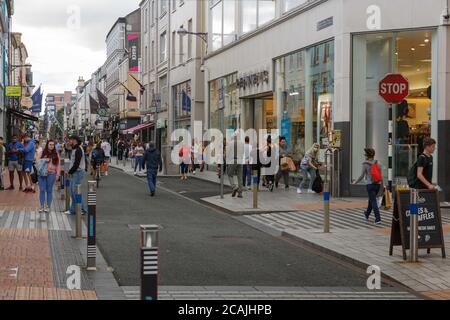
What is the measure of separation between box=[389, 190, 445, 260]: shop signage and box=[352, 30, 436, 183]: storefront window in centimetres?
954

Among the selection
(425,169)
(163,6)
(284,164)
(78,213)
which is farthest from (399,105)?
(163,6)

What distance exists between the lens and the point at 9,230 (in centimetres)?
1292

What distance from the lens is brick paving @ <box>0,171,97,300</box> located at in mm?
7691

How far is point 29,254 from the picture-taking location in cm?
1032

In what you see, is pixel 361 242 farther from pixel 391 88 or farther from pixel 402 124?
pixel 402 124

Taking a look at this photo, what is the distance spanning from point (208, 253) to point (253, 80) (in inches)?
752

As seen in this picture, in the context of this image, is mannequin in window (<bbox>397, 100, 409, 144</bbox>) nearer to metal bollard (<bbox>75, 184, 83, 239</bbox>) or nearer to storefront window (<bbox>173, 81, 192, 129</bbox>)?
metal bollard (<bbox>75, 184, 83, 239</bbox>)

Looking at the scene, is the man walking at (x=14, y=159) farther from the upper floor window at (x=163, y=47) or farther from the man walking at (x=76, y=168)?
the upper floor window at (x=163, y=47)

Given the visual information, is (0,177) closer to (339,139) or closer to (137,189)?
(137,189)

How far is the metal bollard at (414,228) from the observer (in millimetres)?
9922

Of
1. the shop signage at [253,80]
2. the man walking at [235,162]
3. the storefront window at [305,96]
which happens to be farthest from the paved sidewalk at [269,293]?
the shop signage at [253,80]

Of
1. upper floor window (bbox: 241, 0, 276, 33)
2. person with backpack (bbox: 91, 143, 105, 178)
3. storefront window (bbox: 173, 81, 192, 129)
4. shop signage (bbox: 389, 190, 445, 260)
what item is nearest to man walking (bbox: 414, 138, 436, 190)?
shop signage (bbox: 389, 190, 445, 260)
